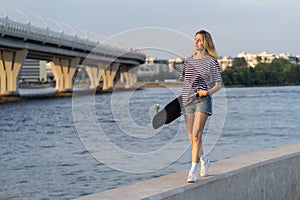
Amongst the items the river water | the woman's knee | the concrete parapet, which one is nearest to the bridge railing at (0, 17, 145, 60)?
the river water

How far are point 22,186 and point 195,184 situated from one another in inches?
397

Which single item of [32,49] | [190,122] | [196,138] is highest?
[32,49]

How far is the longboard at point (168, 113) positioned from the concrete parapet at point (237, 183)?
65cm

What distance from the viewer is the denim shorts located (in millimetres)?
7020

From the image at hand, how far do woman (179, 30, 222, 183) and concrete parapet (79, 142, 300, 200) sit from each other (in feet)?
1.04

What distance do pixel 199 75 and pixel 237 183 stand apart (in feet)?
4.35

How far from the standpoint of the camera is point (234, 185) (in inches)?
276

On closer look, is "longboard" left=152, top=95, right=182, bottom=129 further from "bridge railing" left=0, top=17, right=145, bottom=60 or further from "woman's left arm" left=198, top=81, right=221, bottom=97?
"bridge railing" left=0, top=17, right=145, bottom=60

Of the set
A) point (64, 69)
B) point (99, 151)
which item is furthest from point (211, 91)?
point (64, 69)

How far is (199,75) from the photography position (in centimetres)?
704

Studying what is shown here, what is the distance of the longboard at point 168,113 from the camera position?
7277 millimetres

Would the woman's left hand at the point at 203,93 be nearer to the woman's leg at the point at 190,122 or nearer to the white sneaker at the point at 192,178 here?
the woman's leg at the point at 190,122

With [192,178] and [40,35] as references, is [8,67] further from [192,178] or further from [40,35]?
[192,178]

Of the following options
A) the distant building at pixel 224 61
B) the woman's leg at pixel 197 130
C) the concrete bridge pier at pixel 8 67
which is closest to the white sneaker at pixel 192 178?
the woman's leg at pixel 197 130
